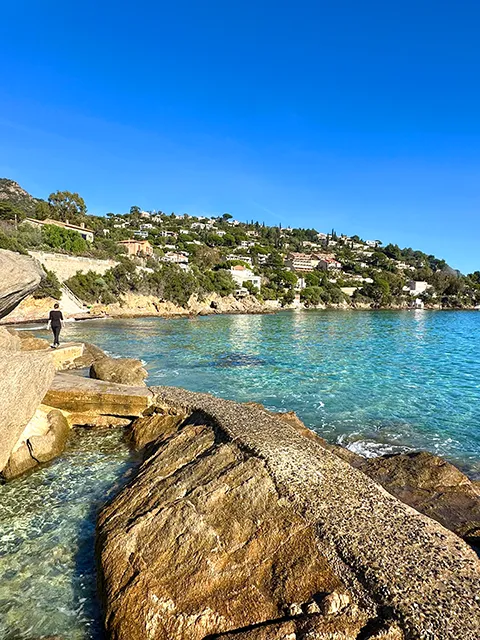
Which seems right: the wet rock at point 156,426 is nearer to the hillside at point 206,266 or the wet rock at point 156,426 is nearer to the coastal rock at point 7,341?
the coastal rock at point 7,341

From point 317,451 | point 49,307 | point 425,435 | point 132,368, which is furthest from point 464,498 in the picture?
point 49,307

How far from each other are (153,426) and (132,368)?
4.69 m

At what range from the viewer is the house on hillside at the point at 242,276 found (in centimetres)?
9891

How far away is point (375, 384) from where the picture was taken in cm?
1744

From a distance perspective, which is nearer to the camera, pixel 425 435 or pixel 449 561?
pixel 449 561

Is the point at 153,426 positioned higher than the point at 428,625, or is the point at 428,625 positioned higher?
the point at 428,625

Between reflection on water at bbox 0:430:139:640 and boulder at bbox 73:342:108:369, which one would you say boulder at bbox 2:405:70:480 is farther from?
boulder at bbox 73:342:108:369

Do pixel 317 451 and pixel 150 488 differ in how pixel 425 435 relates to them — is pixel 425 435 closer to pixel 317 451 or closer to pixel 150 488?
pixel 317 451

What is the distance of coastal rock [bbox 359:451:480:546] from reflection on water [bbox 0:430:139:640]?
474 centimetres

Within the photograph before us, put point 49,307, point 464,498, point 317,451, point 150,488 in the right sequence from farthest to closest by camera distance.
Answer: point 49,307 → point 464,498 → point 317,451 → point 150,488

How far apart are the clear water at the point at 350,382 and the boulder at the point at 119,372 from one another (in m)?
3.15

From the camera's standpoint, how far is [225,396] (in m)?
14.2

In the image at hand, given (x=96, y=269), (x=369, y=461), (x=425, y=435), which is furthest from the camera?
(x=96, y=269)

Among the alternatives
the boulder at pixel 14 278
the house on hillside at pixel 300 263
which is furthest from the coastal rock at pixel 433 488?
the house on hillside at pixel 300 263
